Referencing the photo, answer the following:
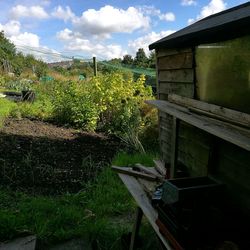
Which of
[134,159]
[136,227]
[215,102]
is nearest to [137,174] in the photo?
[136,227]

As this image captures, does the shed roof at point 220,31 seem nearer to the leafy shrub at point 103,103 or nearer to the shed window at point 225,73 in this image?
the shed window at point 225,73

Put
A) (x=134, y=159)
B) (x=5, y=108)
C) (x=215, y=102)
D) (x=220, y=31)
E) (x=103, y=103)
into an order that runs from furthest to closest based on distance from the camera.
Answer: (x=5, y=108), (x=103, y=103), (x=134, y=159), (x=215, y=102), (x=220, y=31)

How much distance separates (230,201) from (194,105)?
2.65 ft

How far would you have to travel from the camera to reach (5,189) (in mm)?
5023

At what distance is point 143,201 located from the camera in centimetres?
314

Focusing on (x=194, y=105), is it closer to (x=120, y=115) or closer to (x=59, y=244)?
(x=59, y=244)

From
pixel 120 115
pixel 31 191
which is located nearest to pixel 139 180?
pixel 31 191

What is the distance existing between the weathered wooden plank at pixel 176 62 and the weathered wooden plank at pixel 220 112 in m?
0.32

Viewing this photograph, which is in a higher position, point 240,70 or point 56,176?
point 240,70

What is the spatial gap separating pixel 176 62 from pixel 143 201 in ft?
4.48

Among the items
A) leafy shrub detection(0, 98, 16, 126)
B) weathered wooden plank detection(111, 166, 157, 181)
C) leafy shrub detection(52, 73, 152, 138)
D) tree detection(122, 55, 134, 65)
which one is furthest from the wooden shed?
tree detection(122, 55, 134, 65)

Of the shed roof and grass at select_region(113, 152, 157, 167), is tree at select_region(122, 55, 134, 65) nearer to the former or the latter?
grass at select_region(113, 152, 157, 167)

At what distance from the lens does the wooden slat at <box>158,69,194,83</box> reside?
3.17 metres

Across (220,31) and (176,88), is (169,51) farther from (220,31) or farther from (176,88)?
(220,31)
